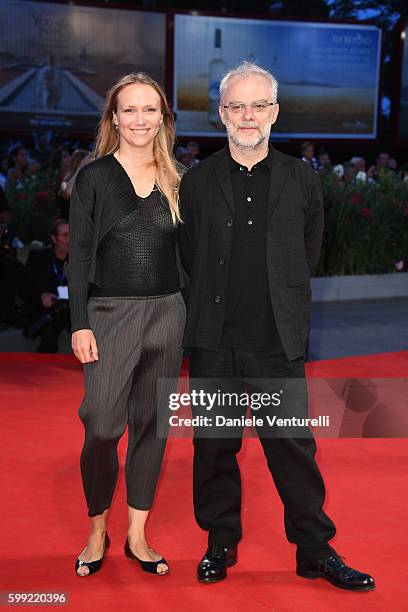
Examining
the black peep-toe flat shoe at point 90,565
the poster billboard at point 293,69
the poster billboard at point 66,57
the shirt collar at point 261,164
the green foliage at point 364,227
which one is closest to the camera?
the shirt collar at point 261,164

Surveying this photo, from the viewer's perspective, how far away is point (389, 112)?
22609 mm

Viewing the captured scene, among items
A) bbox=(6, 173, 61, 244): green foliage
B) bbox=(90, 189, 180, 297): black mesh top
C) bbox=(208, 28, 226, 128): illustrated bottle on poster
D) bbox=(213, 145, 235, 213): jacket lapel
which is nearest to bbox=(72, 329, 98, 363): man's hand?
bbox=(90, 189, 180, 297): black mesh top

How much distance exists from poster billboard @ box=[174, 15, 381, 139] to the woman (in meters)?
15.7

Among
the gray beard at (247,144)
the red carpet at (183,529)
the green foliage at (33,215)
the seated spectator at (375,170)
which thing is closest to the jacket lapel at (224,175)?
the gray beard at (247,144)

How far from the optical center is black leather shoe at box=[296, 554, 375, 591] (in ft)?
11.8

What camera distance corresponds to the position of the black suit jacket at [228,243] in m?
3.56

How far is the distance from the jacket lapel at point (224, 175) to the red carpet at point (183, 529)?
4.69 feet

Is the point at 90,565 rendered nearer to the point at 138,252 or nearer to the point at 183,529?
the point at 183,529

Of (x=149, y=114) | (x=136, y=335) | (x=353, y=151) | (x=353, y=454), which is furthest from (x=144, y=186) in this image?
(x=353, y=151)

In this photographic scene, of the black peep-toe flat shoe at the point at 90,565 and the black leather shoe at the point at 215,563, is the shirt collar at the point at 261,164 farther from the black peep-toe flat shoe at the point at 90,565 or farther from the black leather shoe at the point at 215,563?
the black peep-toe flat shoe at the point at 90,565

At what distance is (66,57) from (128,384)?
1513cm

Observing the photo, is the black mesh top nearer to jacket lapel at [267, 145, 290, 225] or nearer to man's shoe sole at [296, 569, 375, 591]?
jacket lapel at [267, 145, 290, 225]

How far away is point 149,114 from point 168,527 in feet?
5.91

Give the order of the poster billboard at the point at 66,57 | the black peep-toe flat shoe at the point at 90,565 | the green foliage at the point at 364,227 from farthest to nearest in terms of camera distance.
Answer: the poster billboard at the point at 66,57 < the green foliage at the point at 364,227 < the black peep-toe flat shoe at the point at 90,565
